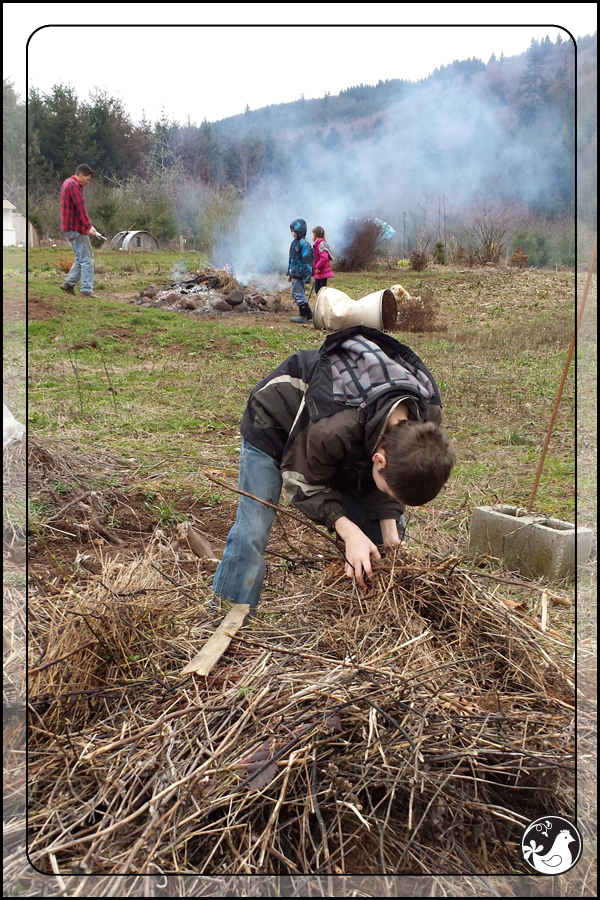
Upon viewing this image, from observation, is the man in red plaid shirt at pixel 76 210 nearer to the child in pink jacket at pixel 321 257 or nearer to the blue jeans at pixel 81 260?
the blue jeans at pixel 81 260

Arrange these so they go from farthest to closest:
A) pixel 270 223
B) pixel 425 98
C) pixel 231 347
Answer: pixel 231 347 < pixel 270 223 < pixel 425 98

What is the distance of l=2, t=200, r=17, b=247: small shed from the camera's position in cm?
128

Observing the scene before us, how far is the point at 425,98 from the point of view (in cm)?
242

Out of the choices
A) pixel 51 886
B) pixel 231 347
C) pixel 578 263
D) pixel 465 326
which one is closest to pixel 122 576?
pixel 51 886

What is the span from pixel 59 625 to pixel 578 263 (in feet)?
5.50

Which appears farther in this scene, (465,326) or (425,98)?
(465,326)

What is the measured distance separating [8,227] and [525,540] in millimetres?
2912

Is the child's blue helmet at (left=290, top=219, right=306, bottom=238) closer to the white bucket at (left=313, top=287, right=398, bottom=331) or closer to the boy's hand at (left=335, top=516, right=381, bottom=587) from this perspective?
the white bucket at (left=313, top=287, right=398, bottom=331)

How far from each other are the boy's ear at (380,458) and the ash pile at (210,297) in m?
8.97

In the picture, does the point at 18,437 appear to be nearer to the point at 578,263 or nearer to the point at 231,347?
the point at 578,263

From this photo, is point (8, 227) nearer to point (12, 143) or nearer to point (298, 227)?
point (12, 143)

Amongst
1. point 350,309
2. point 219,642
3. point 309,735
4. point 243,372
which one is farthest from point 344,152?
point 309,735

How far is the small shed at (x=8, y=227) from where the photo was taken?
1.28 m

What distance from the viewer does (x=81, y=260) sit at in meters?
6.56
